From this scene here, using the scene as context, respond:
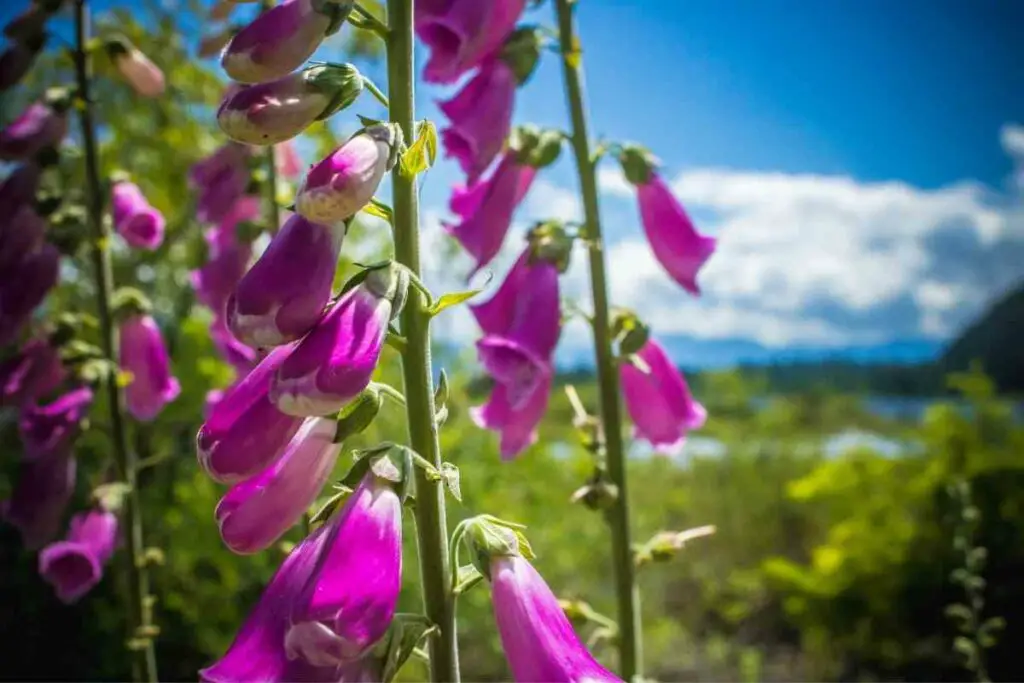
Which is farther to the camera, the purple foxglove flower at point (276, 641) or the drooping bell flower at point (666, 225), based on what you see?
the drooping bell flower at point (666, 225)

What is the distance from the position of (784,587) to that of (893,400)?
236 cm

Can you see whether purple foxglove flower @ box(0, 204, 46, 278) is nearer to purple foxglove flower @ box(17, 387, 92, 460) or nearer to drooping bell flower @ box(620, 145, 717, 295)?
purple foxglove flower @ box(17, 387, 92, 460)

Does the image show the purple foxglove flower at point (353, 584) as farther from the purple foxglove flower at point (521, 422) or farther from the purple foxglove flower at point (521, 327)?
the purple foxglove flower at point (521, 422)

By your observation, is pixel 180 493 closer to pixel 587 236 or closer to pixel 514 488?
pixel 514 488

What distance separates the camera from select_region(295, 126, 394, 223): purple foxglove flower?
811mm

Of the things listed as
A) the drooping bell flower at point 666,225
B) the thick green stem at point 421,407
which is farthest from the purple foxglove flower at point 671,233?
the thick green stem at point 421,407

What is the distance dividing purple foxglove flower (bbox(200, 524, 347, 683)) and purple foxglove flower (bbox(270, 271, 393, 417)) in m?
0.13

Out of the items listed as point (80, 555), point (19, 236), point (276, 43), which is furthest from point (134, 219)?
A: point (276, 43)

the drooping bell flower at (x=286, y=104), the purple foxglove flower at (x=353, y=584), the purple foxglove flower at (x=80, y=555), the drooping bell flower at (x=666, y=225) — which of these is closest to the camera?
the purple foxglove flower at (x=353, y=584)

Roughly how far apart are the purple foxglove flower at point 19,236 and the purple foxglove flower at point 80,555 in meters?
0.56

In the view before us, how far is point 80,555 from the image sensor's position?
194cm

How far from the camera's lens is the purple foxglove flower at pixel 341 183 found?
0.81 m

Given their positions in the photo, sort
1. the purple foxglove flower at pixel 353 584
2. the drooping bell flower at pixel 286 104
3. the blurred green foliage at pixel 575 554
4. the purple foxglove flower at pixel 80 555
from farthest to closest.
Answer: the blurred green foliage at pixel 575 554 → the purple foxglove flower at pixel 80 555 → the drooping bell flower at pixel 286 104 → the purple foxglove flower at pixel 353 584

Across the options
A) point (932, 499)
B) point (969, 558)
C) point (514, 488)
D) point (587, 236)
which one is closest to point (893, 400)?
point (932, 499)
